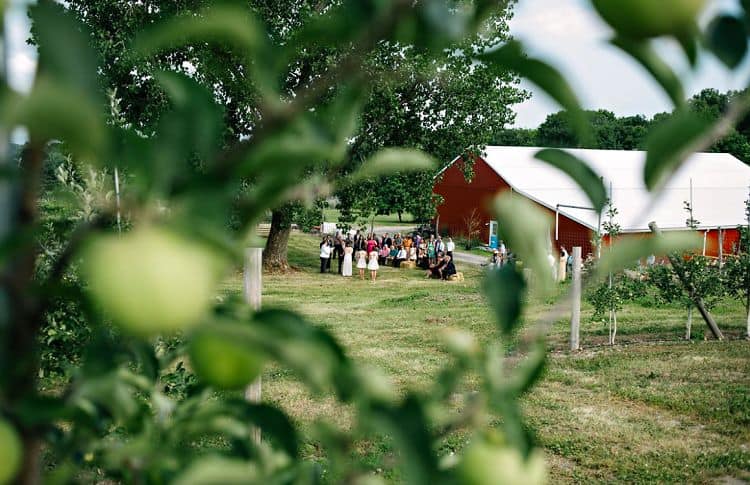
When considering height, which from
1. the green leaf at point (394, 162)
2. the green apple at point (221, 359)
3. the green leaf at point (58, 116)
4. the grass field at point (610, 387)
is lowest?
the grass field at point (610, 387)

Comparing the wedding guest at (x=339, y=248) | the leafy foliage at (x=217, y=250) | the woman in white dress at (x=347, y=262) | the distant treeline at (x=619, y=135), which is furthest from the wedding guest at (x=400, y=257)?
the leafy foliage at (x=217, y=250)

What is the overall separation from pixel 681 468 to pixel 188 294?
4958 mm

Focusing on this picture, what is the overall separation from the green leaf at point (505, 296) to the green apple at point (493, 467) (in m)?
0.06

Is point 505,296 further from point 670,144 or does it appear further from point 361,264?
point 361,264

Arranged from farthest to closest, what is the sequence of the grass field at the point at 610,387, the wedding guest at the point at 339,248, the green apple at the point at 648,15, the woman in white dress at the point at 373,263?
the wedding guest at the point at 339,248, the woman in white dress at the point at 373,263, the grass field at the point at 610,387, the green apple at the point at 648,15

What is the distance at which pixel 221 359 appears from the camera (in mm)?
275

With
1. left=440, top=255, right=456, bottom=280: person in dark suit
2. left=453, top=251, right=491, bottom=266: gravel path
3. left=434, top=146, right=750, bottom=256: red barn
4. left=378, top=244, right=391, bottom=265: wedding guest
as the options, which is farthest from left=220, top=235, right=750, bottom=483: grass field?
left=453, top=251, right=491, bottom=266: gravel path

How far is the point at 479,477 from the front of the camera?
0.34 meters

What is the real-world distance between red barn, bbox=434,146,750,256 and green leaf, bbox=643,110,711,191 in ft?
51.5

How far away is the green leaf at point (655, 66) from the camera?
1.25 ft

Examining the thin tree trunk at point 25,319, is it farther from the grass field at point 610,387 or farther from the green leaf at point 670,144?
the green leaf at point 670,144

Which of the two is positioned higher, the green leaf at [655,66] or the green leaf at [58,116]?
the green leaf at [655,66]

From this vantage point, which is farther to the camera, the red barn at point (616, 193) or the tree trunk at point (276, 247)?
the red barn at point (616, 193)

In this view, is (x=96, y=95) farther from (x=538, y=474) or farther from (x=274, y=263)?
(x=274, y=263)
